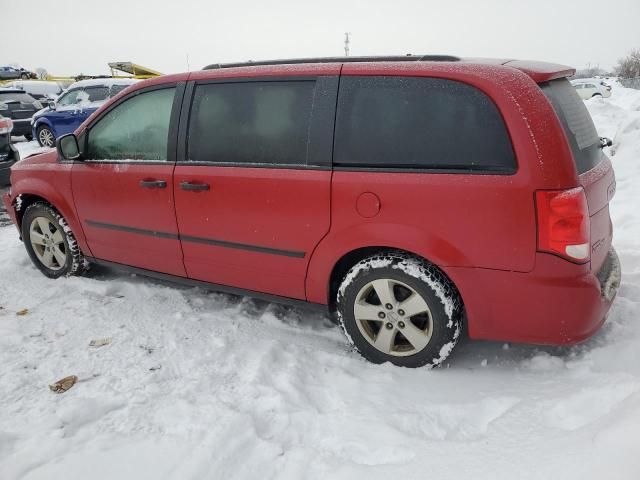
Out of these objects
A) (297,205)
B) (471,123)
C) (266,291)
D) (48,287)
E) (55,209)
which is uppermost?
(471,123)

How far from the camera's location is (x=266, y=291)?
308 centimetres

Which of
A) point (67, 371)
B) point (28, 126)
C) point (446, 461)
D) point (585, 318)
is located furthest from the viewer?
point (28, 126)

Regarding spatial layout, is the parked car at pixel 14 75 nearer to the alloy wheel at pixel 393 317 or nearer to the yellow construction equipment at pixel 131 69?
the yellow construction equipment at pixel 131 69

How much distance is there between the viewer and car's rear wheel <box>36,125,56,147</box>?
12406 millimetres

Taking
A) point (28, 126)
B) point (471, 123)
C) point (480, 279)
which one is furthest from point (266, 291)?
point (28, 126)

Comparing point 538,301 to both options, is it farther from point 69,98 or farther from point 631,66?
point 631,66

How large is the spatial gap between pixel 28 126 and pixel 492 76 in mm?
15598

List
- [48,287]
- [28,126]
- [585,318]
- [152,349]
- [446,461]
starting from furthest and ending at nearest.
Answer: [28,126]
[48,287]
[152,349]
[585,318]
[446,461]

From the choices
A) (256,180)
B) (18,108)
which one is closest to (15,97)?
(18,108)

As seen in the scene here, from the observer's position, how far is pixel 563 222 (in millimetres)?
2152

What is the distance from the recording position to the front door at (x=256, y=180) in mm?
2686

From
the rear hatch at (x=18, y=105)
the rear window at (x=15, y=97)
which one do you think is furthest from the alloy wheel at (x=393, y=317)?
the rear window at (x=15, y=97)

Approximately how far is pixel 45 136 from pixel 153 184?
11401mm

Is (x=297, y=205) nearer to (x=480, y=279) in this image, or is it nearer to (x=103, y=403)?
(x=480, y=279)
